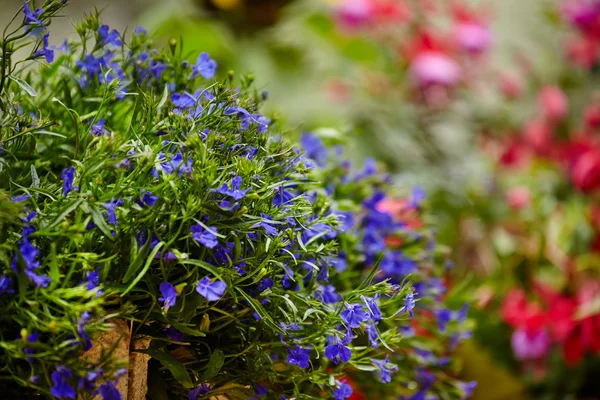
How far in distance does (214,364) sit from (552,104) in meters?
0.95

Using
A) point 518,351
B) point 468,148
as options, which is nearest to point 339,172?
point 518,351

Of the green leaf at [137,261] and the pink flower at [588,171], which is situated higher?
the pink flower at [588,171]

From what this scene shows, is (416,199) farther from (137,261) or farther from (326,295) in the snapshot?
(137,261)

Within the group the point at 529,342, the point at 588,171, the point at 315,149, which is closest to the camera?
the point at 315,149

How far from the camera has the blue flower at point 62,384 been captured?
0.25m

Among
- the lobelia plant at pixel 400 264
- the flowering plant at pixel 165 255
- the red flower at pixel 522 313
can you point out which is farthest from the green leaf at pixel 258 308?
the red flower at pixel 522 313

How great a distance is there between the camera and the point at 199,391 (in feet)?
1.05

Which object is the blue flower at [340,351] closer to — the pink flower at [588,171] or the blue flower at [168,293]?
the blue flower at [168,293]

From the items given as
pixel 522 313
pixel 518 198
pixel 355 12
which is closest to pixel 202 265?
pixel 522 313

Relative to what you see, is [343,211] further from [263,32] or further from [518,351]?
[263,32]

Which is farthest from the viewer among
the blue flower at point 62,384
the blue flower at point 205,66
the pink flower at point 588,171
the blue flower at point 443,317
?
the pink flower at point 588,171

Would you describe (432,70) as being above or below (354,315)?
above

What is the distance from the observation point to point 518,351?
2.71ft

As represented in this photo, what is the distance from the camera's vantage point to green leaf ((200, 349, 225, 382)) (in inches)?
11.8
